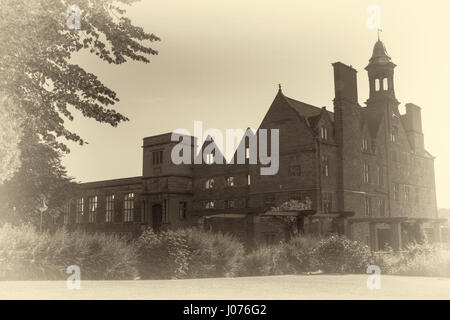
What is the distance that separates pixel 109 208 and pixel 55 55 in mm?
33259

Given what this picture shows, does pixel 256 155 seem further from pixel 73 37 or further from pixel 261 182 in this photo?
pixel 73 37

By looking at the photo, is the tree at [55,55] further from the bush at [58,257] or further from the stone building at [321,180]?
the stone building at [321,180]

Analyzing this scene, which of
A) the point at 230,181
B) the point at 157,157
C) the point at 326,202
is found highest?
the point at 157,157

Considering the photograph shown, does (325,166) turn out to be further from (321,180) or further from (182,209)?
(182,209)

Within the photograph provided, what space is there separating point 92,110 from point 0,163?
5314 millimetres

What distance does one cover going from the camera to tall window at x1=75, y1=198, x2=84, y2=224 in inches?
2100

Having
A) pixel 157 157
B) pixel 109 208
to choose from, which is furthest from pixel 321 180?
pixel 109 208

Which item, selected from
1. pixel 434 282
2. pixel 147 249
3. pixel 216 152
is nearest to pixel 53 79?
pixel 147 249

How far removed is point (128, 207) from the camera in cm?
4778

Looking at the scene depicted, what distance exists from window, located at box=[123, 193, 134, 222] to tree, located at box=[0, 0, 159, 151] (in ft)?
88.8

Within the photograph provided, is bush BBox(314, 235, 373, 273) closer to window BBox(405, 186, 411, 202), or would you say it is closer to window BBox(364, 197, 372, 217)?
window BBox(364, 197, 372, 217)

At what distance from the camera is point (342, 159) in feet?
115

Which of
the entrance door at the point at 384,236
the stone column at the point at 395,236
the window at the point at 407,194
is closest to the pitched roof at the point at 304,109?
the stone column at the point at 395,236

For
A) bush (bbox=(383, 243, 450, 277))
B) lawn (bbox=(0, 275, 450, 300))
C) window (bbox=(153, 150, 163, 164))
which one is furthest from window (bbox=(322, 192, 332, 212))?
lawn (bbox=(0, 275, 450, 300))
